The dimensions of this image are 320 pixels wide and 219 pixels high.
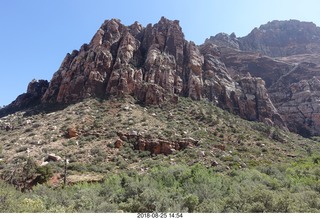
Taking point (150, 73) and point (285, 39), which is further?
point (285, 39)

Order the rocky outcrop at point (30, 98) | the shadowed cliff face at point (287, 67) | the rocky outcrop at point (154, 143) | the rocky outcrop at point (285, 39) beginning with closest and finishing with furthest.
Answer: the rocky outcrop at point (154, 143) < the rocky outcrop at point (30, 98) < the shadowed cliff face at point (287, 67) < the rocky outcrop at point (285, 39)

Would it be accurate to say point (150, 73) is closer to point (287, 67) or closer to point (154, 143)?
point (154, 143)

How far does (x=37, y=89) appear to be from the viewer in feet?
209

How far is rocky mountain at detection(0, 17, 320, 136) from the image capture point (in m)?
51.2

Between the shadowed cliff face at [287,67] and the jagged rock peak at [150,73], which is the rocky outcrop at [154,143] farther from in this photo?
the shadowed cliff face at [287,67]

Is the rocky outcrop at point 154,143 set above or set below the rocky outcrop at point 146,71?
below

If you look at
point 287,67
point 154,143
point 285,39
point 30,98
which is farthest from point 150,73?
point 285,39

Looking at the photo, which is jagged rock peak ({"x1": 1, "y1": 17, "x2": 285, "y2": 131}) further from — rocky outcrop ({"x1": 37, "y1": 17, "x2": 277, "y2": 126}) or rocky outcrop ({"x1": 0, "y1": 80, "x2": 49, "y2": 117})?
rocky outcrop ({"x1": 0, "y1": 80, "x2": 49, "y2": 117})

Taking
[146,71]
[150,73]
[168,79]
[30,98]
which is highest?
[146,71]

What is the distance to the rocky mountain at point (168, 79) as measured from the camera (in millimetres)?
51188

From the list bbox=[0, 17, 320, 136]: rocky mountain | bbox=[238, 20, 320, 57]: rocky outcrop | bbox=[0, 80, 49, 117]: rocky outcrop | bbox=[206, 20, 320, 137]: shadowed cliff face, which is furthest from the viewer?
bbox=[238, 20, 320, 57]: rocky outcrop

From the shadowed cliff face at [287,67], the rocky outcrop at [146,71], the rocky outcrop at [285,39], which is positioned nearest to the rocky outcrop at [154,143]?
the rocky outcrop at [146,71]

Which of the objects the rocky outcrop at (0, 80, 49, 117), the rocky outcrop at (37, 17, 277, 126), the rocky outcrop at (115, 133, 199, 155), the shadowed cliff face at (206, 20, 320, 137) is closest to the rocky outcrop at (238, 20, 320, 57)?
the shadowed cliff face at (206, 20, 320, 137)

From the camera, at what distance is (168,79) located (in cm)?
5450
